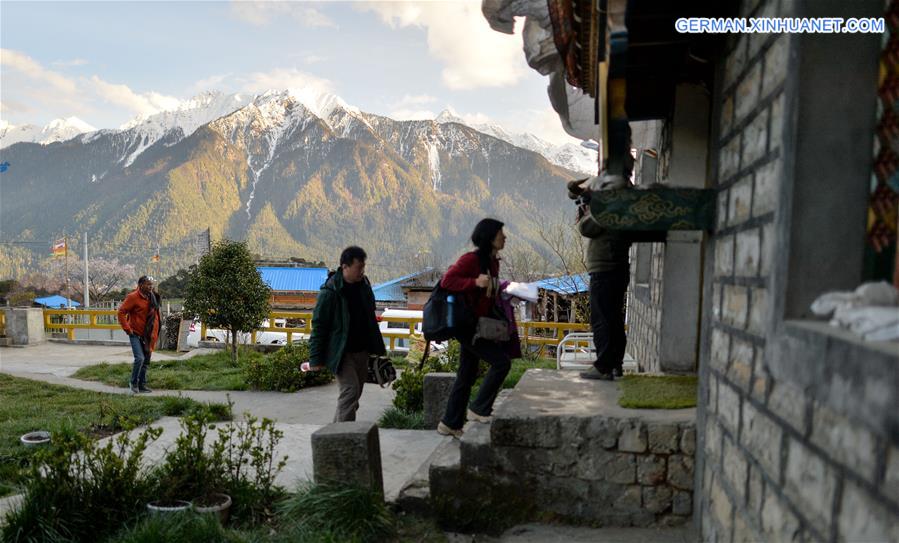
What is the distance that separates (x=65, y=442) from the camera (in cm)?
409

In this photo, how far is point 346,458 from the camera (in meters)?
4.28

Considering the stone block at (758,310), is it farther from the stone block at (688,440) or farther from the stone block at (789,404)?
the stone block at (688,440)

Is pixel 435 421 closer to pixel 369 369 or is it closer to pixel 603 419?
pixel 369 369

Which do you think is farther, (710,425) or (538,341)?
(538,341)

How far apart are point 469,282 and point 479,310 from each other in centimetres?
27

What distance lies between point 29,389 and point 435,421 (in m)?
7.53

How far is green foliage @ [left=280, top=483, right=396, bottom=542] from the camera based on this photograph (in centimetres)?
397

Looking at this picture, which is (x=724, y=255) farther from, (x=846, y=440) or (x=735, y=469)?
(x=846, y=440)

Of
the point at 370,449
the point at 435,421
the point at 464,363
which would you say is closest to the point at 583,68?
the point at 464,363

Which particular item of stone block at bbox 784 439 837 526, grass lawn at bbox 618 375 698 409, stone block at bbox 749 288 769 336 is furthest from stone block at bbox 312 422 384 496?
stone block at bbox 784 439 837 526

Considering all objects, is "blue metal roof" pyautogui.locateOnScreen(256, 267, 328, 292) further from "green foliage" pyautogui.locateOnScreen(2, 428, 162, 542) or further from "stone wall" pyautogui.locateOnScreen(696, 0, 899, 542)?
"stone wall" pyautogui.locateOnScreen(696, 0, 899, 542)

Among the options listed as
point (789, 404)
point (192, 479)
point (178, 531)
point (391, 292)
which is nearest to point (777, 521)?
point (789, 404)

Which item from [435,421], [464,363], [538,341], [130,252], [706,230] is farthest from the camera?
[130,252]

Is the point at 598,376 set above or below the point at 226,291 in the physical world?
below
